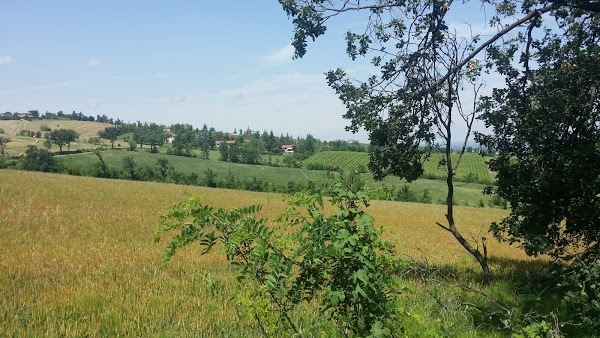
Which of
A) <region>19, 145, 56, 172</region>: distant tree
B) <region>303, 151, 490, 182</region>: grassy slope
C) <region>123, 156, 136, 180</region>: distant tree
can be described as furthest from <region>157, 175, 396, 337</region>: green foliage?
<region>19, 145, 56, 172</region>: distant tree

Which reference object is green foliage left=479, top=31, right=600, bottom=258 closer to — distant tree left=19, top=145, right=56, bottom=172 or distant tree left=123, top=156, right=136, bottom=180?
distant tree left=123, top=156, right=136, bottom=180

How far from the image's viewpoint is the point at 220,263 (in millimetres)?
9641

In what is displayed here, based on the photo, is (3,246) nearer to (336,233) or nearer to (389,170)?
(389,170)

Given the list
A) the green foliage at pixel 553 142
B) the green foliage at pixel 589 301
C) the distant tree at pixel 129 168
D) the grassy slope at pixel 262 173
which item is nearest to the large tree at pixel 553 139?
the green foliage at pixel 553 142

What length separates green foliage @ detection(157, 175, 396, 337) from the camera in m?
2.61

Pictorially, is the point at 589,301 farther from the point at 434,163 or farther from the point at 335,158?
the point at 335,158

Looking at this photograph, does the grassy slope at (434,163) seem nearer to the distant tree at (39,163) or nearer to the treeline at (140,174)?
the treeline at (140,174)

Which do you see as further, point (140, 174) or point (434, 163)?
point (434, 163)

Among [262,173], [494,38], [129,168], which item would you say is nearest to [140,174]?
[129,168]

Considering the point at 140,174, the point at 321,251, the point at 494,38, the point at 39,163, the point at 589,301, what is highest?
the point at 494,38

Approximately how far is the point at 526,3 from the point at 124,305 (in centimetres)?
982

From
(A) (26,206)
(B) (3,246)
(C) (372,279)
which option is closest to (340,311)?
(C) (372,279)

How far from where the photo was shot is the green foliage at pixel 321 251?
2611 millimetres

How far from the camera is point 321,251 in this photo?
259 centimetres
